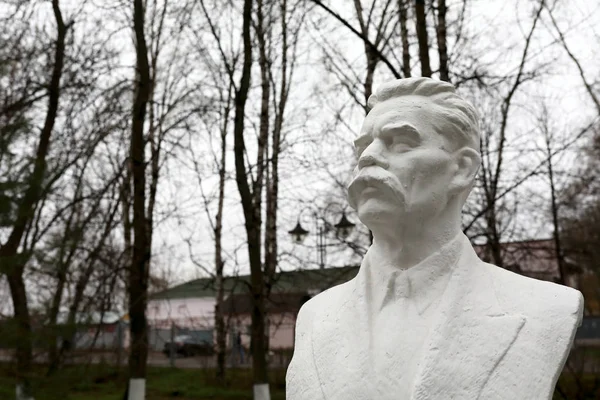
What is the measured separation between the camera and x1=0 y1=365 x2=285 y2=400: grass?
14.7 feet

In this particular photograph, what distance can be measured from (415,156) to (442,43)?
193 inches

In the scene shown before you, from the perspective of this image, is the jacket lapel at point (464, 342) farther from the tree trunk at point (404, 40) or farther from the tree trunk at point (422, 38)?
the tree trunk at point (404, 40)

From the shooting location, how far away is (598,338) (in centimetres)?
1507

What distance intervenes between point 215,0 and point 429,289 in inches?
258

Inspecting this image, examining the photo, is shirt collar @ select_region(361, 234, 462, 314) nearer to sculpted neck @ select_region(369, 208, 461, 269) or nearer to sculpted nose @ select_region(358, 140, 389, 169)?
sculpted neck @ select_region(369, 208, 461, 269)

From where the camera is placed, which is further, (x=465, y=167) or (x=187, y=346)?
(x=187, y=346)

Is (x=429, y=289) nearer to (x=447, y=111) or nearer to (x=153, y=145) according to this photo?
(x=447, y=111)

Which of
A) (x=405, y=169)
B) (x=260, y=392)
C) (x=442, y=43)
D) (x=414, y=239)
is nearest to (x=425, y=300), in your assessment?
(x=414, y=239)

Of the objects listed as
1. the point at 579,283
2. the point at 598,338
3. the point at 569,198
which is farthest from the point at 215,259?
the point at 598,338

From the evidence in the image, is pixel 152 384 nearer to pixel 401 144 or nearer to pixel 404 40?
pixel 404 40

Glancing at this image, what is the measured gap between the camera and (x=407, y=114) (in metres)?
2.38

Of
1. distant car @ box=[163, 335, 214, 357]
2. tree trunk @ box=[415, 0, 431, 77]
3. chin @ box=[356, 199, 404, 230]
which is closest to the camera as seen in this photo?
chin @ box=[356, 199, 404, 230]

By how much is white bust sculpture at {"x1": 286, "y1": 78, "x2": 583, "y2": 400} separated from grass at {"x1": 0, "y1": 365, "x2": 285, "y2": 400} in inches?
107

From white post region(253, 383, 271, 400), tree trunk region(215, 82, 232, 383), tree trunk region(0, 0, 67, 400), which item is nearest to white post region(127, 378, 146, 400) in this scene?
white post region(253, 383, 271, 400)
